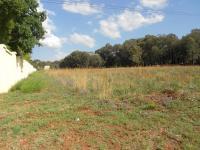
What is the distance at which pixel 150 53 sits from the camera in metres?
59.6

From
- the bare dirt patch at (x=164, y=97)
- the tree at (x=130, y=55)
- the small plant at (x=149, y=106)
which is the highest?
the tree at (x=130, y=55)

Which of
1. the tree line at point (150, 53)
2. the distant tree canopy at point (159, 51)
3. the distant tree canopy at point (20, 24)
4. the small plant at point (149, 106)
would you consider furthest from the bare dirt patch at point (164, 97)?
the distant tree canopy at point (159, 51)

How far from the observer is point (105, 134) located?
657cm

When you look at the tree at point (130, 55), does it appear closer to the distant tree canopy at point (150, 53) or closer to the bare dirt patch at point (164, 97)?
the distant tree canopy at point (150, 53)

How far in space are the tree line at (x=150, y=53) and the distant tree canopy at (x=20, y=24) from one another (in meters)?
23.8

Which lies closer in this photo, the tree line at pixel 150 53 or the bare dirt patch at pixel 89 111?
the bare dirt patch at pixel 89 111

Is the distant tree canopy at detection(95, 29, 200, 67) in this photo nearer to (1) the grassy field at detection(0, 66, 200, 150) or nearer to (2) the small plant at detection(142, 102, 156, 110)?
(1) the grassy field at detection(0, 66, 200, 150)

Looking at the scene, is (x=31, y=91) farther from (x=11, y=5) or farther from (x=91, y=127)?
(x=91, y=127)

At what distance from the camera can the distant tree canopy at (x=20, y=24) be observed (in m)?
16.7

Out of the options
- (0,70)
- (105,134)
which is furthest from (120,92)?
(0,70)

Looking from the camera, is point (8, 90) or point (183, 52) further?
point (183, 52)

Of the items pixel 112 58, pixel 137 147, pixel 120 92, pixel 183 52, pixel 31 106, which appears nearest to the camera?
pixel 137 147

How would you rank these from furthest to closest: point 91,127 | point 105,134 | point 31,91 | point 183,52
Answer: point 183,52 → point 31,91 → point 91,127 → point 105,134

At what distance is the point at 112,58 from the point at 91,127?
62798 mm
